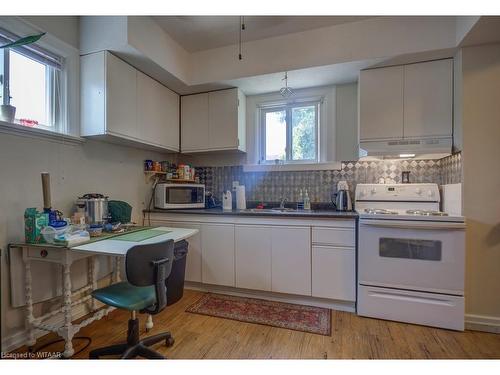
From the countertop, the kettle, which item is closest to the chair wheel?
the countertop

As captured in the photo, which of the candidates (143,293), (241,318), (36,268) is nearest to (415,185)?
(241,318)

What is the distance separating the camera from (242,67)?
2.58m

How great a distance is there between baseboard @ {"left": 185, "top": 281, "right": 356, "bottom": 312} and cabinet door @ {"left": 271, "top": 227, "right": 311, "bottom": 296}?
99mm

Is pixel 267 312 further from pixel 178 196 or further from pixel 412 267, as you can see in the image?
pixel 178 196

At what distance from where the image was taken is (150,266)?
56.1 inches

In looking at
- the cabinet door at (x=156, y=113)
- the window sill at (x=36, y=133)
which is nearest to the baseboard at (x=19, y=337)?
the window sill at (x=36, y=133)

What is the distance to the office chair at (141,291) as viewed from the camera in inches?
54.7

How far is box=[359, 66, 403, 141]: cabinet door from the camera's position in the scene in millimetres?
2297

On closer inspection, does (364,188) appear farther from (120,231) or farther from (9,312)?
(9,312)

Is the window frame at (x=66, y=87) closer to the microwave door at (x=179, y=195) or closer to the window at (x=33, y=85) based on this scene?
the window at (x=33, y=85)

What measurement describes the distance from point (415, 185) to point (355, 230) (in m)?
0.81

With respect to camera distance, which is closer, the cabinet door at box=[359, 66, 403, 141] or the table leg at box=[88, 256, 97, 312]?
the table leg at box=[88, 256, 97, 312]

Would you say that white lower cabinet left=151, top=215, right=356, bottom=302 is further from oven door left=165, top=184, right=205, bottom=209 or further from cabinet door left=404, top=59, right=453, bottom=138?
cabinet door left=404, top=59, right=453, bottom=138

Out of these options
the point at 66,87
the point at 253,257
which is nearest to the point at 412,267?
the point at 253,257
